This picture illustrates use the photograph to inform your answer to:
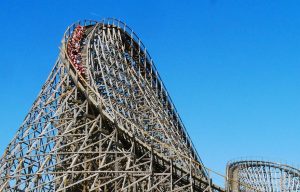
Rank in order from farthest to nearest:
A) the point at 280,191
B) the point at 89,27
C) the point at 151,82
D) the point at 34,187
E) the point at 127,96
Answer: the point at 280,191
the point at 151,82
the point at 89,27
the point at 127,96
the point at 34,187

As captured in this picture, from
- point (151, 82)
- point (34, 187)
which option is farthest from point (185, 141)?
point (34, 187)

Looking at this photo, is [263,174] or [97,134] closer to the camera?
[97,134]

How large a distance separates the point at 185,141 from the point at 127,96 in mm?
6314

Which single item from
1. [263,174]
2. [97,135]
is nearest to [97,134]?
[97,135]

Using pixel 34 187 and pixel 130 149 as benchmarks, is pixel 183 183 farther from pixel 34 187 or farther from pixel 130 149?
pixel 34 187

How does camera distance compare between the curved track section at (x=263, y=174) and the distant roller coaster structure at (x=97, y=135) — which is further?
the curved track section at (x=263, y=174)

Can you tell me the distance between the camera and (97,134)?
20875 millimetres

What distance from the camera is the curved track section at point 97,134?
19.3 meters

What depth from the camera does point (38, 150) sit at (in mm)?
21219

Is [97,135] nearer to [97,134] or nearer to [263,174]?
[97,134]

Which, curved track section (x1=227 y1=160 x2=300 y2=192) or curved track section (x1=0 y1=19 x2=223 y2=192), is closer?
curved track section (x1=0 y1=19 x2=223 y2=192)

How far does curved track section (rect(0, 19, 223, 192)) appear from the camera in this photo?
63.3 ft

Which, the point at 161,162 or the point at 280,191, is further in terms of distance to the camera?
the point at 280,191

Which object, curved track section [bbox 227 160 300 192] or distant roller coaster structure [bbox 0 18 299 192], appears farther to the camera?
curved track section [bbox 227 160 300 192]
